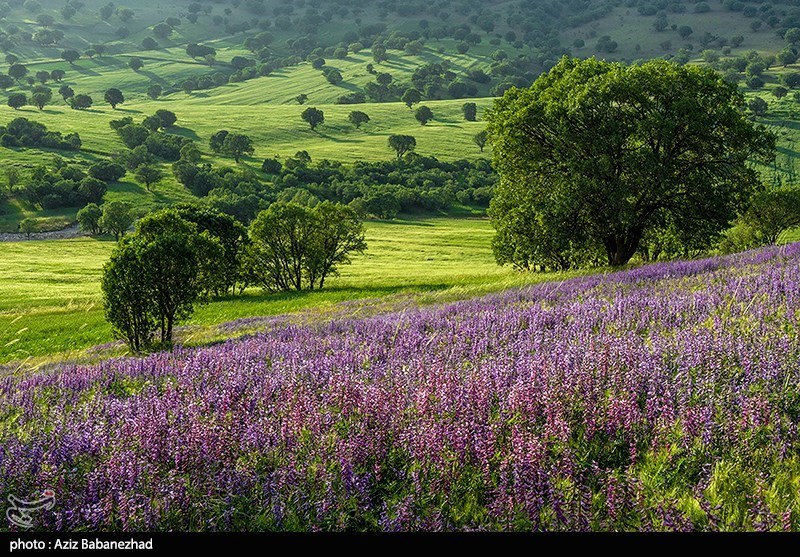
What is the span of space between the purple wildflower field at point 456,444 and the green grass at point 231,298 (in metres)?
14.7

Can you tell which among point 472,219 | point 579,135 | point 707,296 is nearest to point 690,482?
point 707,296

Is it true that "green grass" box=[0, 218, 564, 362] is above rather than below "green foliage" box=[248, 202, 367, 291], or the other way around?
below

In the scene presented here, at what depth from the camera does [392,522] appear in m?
3.42

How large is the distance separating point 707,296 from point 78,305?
144ft

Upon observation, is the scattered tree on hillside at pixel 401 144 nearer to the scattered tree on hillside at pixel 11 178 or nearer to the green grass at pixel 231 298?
the green grass at pixel 231 298

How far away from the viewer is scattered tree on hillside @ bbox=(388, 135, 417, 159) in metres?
185

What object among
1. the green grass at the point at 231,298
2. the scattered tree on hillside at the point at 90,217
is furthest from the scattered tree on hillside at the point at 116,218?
the green grass at the point at 231,298

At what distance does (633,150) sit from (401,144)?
6392 inches

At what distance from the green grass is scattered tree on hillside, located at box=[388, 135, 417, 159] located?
7216cm

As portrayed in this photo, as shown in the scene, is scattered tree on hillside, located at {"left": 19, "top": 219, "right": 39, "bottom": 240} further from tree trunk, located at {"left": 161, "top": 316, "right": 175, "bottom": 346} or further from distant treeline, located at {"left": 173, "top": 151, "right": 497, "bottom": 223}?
tree trunk, located at {"left": 161, "top": 316, "right": 175, "bottom": 346}

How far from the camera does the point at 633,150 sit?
27984mm

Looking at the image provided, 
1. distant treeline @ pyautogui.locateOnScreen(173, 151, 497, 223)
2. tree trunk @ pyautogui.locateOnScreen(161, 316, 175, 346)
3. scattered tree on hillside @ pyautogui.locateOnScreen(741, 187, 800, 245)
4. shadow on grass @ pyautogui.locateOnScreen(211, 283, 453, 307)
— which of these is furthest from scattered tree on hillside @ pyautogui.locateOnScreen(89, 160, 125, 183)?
tree trunk @ pyautogui.locateOnScreen(161, 316, 175, 346)

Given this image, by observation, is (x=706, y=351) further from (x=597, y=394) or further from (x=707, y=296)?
(x=707, y=296)

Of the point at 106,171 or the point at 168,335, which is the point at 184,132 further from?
the point at 168,335
